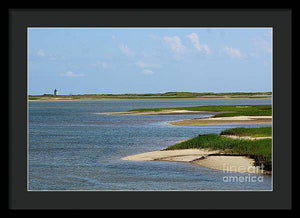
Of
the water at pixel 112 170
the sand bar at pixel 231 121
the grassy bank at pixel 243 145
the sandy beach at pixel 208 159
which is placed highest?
the sand bar at pixel 231 121

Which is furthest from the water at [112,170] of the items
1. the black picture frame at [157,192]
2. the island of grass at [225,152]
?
the black picture frame at [157,192]

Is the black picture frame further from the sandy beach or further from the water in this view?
the sandy beach

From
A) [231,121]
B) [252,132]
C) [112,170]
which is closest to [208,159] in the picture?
[112,170]

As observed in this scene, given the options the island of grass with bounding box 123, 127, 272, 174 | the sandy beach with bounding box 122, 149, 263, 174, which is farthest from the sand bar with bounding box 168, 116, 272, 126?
the sandy beach with bounding box 122, 149, 263, 174

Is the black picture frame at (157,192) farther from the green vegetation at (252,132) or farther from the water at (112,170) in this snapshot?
the green vegetation at (252,132)

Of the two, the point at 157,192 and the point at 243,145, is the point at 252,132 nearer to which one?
the point at 243,145

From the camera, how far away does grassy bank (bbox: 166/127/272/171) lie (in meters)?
10.9

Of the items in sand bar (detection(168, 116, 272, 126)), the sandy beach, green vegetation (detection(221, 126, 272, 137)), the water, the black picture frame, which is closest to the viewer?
the black picture frame

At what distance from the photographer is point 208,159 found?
12.1 metres

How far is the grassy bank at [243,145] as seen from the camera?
10.9 m

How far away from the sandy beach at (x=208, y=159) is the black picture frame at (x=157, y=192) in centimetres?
449

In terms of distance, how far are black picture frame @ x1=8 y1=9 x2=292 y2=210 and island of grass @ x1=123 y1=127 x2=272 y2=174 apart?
4.16 metres

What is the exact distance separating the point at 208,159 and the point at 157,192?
21.0 feet
